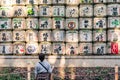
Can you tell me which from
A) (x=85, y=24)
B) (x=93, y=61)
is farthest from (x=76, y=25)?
(x=93, y=61)

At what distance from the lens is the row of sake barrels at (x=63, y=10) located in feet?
76.6

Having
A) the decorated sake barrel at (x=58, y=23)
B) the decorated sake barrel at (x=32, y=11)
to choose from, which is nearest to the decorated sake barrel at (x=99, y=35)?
the decorated sake barrel at (x=58, y=23)

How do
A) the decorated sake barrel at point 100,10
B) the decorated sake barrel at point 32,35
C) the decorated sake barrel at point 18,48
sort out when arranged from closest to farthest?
the decorated sake barrel at point 100,10, the decorated sake barrel at point 32,35, the decorated sake barrel at point 18,48

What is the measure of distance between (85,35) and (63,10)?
1.60 m

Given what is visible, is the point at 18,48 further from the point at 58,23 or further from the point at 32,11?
the point at 58,23

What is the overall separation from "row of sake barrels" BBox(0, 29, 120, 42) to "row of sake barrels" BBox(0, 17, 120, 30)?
0.24 m

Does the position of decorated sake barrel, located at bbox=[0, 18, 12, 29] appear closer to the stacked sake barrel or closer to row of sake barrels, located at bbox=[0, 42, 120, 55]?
the stacked sake barrel

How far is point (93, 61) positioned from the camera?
2312 cm

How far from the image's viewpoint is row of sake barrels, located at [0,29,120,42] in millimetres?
23391

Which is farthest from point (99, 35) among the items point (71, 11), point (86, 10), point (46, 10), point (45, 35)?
point (46, 10)

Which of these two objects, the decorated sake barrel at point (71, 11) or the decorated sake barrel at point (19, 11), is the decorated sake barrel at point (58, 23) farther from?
the decorated sake barrel at point (19, 11)

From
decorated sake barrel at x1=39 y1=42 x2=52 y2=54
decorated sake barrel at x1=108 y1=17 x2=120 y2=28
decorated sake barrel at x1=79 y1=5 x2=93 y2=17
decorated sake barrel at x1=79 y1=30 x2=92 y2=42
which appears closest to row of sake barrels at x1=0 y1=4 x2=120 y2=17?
decorated sake barrel at x1=79 y1=5 x2=93 y2=17

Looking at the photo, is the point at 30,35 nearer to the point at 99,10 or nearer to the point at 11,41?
the point at 11,41

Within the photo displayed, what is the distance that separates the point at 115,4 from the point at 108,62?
110 inches
